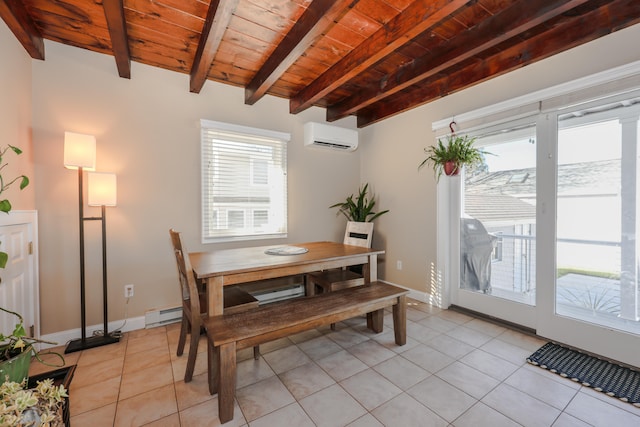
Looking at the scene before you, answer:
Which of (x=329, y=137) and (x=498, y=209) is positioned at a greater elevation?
(x=329, y=137)

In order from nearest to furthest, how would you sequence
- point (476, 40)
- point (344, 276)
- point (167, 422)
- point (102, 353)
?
point (167, 422), point (476, 40), point (102, 353), point (344, 276)

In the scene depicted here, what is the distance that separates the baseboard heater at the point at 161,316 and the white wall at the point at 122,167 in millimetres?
69

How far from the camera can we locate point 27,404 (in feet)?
2.38

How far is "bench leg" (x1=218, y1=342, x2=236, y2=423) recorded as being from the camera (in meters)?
1.44

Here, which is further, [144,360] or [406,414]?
[144,360]

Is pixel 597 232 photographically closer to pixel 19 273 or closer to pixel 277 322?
pixel 277 322

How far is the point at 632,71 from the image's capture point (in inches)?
71.9

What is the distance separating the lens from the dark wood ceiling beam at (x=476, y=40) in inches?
65.7

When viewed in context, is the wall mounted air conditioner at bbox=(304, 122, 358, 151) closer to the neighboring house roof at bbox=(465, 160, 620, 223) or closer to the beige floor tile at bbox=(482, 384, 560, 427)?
the neighboring house roof at bbox=(465, 160, 620, 223)

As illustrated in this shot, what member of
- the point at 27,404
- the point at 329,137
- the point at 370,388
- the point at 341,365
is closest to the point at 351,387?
the point at 370,388

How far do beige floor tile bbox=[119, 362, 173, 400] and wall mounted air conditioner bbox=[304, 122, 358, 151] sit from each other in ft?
8.91

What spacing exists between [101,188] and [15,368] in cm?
166

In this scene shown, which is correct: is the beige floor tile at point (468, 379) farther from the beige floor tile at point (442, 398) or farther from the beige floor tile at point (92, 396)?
the beige floor tile at point (92, 396)

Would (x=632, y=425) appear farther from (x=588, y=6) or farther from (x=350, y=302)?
(x=588, y=6)
